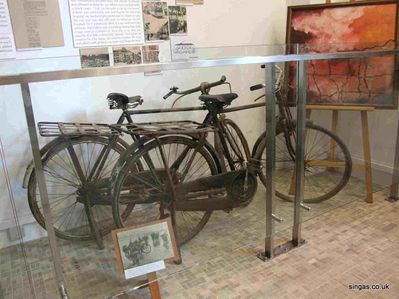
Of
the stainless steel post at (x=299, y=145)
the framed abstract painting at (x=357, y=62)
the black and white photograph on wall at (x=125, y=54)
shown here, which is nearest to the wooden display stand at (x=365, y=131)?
the framed abstract painting at (x=357, y=62)

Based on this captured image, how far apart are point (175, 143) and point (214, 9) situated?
3.87ft

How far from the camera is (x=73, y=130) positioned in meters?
2.00

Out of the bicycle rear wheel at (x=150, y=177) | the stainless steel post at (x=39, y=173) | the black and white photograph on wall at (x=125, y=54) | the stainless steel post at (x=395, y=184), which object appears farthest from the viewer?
the stainless steel post at (x=395, y=184)

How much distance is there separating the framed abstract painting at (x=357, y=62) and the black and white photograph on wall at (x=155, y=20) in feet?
3.15

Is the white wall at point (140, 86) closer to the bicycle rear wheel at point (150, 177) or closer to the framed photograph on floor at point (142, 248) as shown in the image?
the bicycle rear wheel at point (150, 177)

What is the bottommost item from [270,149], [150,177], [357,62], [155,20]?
[150,177]

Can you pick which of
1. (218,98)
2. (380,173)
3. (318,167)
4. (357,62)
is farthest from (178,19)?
(380,173)

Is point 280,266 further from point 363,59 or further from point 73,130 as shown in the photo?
point 363,59

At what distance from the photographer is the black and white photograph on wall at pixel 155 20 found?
2.39m

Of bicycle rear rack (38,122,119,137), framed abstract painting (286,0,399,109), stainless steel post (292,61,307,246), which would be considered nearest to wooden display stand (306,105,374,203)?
framed abstract painting (286,0,399,109)

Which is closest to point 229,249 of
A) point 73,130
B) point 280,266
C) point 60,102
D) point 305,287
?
point 280,266

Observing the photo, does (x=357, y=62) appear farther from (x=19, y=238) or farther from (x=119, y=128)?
(x=19, y=238)

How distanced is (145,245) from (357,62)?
192 centimetres

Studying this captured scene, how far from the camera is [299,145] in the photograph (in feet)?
6.95
